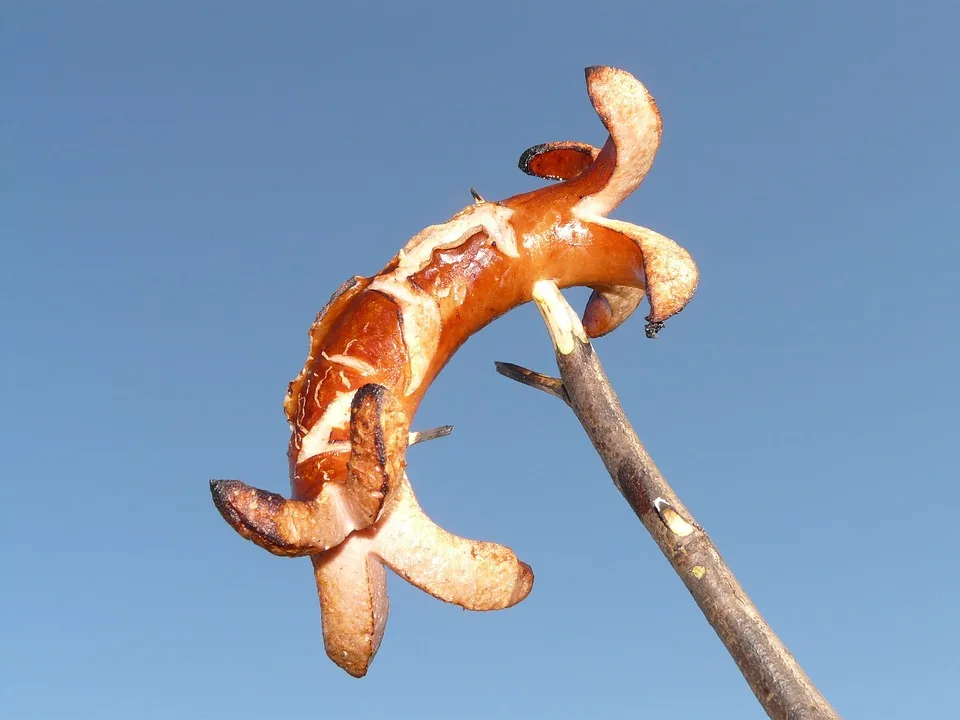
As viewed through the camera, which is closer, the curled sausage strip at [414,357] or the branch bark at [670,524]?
the curled sausage strip at [414,357]

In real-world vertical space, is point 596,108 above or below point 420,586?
above

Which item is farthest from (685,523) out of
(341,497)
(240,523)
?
(240,523)

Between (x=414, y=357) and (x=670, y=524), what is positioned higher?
(x=414, y=357)

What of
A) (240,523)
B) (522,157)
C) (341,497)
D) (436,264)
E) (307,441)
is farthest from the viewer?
(522,157)

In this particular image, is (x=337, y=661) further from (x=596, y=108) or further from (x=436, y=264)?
(x=596, y=108)

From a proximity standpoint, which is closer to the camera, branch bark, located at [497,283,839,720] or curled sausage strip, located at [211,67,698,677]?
curled sausage strip, located at [211,67,698,677]
